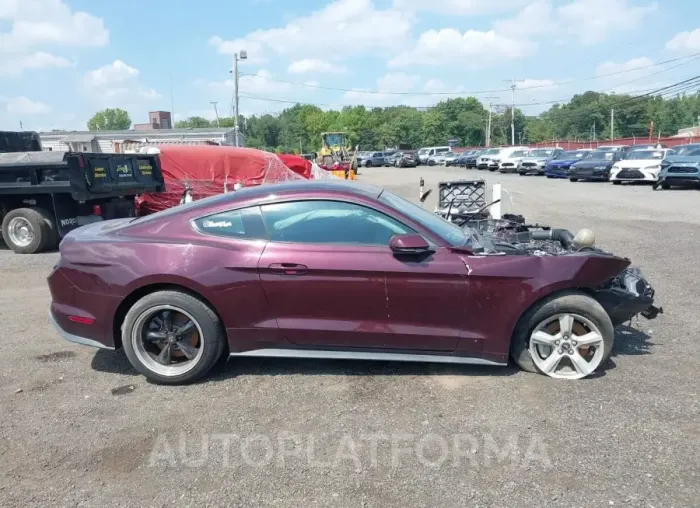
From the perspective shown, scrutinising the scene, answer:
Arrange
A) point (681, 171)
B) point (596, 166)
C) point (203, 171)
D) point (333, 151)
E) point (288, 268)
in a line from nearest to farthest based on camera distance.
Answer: point (288, 268) → point (203, 171) → point (681, 171) → point (596, 166) → point (333, 151)

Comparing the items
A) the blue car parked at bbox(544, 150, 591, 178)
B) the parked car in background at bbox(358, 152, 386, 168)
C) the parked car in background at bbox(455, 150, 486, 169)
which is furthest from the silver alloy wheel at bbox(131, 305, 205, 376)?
the parked car in background at bbox(358, 152, 386, 168)

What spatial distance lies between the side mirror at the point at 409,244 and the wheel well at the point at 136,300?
141 centimetres

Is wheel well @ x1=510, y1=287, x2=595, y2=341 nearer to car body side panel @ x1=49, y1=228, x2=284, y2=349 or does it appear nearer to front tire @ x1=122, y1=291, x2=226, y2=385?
car body side panel @ x1=49, y1=228, x2=284, y2=349

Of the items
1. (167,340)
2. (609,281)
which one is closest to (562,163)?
(609,281)

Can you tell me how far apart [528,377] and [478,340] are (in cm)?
52

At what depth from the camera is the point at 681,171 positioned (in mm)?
19891

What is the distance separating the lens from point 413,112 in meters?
121

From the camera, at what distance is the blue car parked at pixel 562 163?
29406 mm

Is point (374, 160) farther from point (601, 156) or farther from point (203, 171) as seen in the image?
point (203, 171)

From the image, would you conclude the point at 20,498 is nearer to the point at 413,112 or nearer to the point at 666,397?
the point at 666,397

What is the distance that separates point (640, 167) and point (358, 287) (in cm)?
2249

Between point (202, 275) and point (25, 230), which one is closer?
Answer: point (202, 275)

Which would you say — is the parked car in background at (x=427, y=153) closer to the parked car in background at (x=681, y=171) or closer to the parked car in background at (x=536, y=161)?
the parked car in background at (x=536, y=161)

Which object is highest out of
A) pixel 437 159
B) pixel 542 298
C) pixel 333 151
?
pixel 333 151
